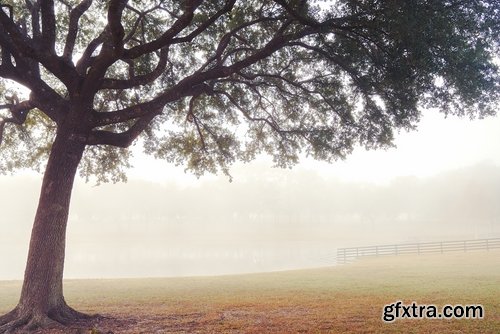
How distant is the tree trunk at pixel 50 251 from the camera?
912 centimetres

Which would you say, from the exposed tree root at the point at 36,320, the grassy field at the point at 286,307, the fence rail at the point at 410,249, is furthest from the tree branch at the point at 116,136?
the fence rail at the point at 410,249

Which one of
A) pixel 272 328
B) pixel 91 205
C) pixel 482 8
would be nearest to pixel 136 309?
pixel 272 328

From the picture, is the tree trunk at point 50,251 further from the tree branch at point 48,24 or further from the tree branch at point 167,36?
the tree branch at point 167,36

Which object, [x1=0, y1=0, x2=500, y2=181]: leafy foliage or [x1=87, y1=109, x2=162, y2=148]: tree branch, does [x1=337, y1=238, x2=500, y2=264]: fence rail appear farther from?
[x1=87, y1=109, x2=162, y2=148]: tree branch

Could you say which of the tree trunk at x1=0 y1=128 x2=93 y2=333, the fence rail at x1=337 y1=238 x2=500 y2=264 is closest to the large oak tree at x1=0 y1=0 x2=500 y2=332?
the tree trunk at x1=0 y1=128 x2=93 y2=333

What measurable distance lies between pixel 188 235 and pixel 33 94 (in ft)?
265

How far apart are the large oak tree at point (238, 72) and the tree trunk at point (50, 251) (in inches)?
1.0

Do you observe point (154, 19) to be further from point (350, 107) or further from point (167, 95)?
point (350, 107)

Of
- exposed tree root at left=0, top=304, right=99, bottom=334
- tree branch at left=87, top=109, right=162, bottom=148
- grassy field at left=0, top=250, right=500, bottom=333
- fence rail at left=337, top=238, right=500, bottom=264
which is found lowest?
grassy field at left=0, top=250, right=500, bottom=333

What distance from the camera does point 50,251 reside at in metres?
9.52

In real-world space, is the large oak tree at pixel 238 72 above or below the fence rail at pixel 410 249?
above

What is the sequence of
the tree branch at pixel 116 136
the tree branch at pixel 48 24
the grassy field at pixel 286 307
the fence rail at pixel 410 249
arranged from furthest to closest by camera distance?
the fence rail at pixel 410 249 < the tree branch at pixel 116 136 < the tree branch at pixel 48 24 < the grassy field at pixel 286 307

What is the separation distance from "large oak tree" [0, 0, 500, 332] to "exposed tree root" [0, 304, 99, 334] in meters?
0.03

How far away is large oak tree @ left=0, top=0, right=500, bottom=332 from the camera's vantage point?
28.7 ft
